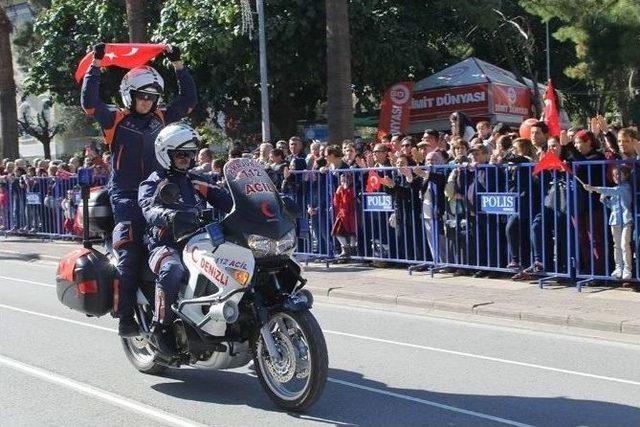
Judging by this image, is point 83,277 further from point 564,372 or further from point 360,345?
point 564,372

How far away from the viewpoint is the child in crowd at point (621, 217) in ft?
35.7

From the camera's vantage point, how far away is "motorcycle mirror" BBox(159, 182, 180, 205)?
20.9 feet

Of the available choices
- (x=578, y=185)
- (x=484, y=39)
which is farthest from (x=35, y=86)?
(x=578, y=185)

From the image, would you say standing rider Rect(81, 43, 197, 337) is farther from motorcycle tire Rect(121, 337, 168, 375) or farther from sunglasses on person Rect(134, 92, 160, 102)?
motorcycle tire Rect(121, 337, 168, 375)

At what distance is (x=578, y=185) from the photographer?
11398 mm

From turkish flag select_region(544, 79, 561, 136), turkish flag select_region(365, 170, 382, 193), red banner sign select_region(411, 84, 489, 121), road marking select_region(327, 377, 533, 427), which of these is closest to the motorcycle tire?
road marking select_region(327, 377, 533, 427)

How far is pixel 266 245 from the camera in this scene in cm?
616

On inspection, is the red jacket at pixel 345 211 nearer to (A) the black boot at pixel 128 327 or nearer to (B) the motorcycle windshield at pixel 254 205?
(A) the black boot at pixel 128 327

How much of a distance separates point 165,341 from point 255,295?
0.99 m

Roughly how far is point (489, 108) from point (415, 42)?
4308mm

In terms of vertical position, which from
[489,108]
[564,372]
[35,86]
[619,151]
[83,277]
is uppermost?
[35,86]

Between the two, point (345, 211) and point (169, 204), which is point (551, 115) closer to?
point (345, 211)

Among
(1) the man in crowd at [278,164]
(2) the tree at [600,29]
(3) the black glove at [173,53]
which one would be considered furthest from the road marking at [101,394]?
(2) the tree at [600,29]

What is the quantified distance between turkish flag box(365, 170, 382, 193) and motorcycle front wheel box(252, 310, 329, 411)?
7.61 m
